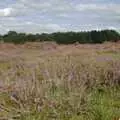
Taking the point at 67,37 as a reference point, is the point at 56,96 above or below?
above

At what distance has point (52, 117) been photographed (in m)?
8.52

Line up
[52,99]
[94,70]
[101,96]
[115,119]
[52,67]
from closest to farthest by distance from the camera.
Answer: [115,119] < [52,99] < [101,96] < [52,67] < [94,70]

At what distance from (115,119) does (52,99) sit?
151 cm

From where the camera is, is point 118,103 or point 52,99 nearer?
point 52,99

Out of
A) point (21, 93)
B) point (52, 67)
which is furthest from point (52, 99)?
point (52, 67)

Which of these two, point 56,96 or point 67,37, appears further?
point 67,37

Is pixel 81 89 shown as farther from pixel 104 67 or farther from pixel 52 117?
pixel 104 67

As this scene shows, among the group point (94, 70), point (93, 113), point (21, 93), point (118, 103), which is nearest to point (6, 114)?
point (21, 93)

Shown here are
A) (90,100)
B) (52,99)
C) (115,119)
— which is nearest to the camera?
(115,119)

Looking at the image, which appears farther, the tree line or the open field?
the tree line

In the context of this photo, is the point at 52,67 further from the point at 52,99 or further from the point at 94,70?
the point at 52,99

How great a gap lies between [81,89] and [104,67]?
11.9ft

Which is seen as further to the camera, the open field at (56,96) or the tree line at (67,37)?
the tree line at (67,37)

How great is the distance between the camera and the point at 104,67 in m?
13.2
